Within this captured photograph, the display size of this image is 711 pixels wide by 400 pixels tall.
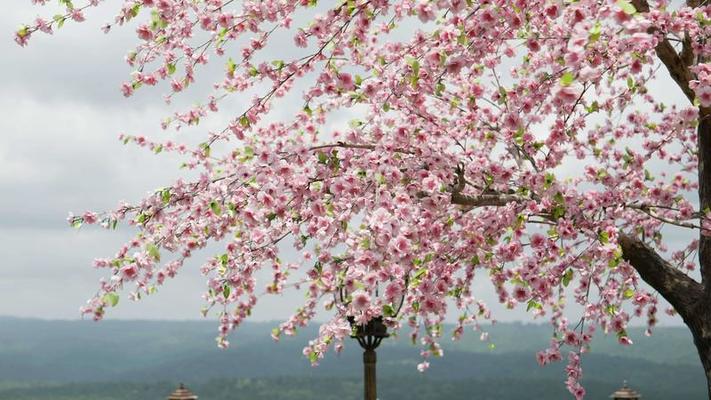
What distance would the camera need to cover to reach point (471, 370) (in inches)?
6176

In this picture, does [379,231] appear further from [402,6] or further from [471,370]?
[471,370]

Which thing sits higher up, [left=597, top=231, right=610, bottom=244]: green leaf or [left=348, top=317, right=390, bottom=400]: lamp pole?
[left=597, top=231, right=610, bottom=244]: green leaf

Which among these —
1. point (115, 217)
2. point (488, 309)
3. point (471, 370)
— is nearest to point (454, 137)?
point (115, 217)

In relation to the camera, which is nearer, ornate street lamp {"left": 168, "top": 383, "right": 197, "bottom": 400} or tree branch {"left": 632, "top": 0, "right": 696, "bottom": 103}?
tree branch {"left": 632, "top": 0, "right": 696, "bottom": 103}

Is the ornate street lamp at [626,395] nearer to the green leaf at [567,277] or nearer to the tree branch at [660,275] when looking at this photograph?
the tree branch at [660,275]

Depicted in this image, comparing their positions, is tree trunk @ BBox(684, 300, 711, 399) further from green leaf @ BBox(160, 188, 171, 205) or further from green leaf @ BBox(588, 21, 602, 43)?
green leaf @ BBox(160, 188, 171, 205)

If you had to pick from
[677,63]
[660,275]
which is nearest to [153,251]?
[660,275]

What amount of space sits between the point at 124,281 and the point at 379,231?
7.13 feet

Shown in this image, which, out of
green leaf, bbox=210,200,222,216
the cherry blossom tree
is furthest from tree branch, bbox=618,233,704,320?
green leaf, bbox=210,200,222,216

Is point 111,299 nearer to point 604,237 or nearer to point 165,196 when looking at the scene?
point 165,196

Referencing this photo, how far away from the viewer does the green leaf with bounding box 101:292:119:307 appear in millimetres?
5684

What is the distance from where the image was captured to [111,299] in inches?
225

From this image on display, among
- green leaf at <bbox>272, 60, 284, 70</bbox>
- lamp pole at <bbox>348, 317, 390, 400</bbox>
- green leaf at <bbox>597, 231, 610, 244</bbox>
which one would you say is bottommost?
lamp pole at <bbox>348, 317, 390, 400</bbox>

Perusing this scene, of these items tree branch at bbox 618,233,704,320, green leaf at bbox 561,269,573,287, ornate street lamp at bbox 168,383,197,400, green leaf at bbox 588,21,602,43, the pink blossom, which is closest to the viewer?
green leaf at bbox 588,21,602,43
